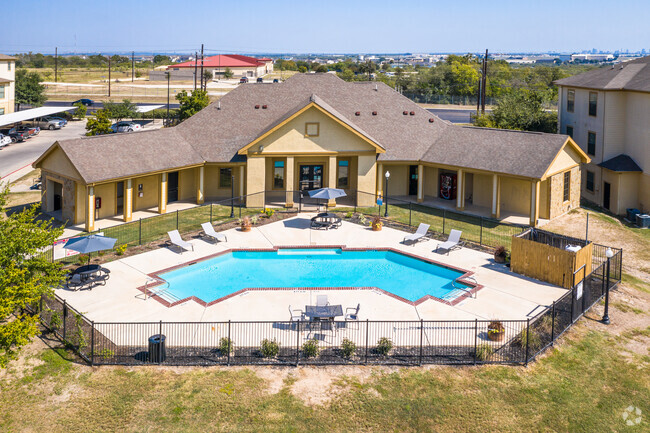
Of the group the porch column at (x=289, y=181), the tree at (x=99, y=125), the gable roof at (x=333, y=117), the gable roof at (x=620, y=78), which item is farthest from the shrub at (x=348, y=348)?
the tree at (x=99, y=125)

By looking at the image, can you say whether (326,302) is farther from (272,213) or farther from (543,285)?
(272,213)

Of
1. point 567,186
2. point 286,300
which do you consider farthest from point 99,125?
point 567,186

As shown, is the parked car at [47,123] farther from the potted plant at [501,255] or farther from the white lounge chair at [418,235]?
the potted plant at [501,255]

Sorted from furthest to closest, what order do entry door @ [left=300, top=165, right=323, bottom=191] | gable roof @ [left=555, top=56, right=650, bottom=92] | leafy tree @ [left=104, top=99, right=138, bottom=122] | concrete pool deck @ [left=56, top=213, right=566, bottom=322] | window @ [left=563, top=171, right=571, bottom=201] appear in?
1. leafy tree @ [left=104, top=99, right=138, bottom=122]
2. entry door @ [left=300, top=165, right=323, bottom=191]
3. gable roof @ [left=555, top=56, right=650, bottom=92]
4. window @ [left=563, top=171, right=571, bottom=201]
5. concrete pool deck @ [left=56, top=213, right=566, bottom=322]

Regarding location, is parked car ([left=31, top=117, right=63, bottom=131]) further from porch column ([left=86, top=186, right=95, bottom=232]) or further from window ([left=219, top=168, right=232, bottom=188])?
porch column ([left=86, top=186, right=95, bottom=232])

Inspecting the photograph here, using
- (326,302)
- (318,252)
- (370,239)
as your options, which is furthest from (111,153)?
(326,302)

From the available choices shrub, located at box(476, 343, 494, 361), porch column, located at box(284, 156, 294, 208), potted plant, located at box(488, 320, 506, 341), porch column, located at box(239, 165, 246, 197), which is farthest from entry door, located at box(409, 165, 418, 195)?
shrub, located at box(476, 343, 494, 361)
